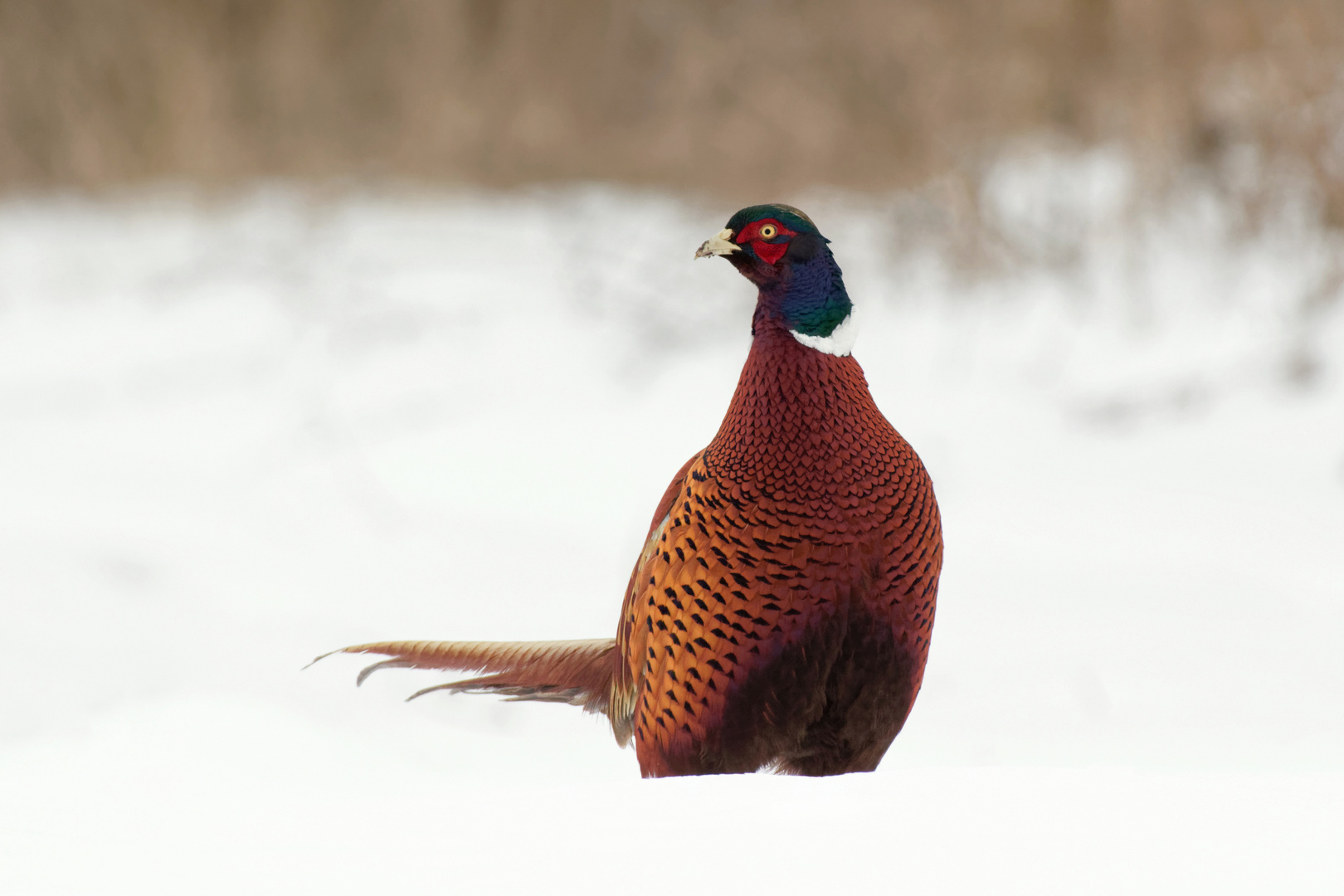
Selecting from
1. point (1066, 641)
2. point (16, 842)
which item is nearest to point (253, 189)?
point (1066, 641)

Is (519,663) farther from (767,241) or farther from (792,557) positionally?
(767,241)

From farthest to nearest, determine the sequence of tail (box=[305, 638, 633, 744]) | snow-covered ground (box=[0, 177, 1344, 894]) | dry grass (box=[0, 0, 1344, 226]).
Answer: dry grass (box=[0, 0, 1344, 226]) < tail (box=[305, 638, 633, 744]) < snow-covered ground (box=[0, 177, 1344, 894])

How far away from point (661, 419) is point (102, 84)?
4.78 meters

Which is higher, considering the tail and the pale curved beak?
the pale curved beak

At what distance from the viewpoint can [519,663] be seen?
1.79 m

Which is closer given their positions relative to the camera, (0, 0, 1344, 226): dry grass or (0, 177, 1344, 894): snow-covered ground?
(0, 177, 1344, 894): snow-covered ground

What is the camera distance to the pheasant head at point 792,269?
147 cm

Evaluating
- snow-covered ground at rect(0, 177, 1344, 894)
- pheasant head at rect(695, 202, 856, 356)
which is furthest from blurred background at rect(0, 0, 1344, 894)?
pheasant head at rect(695, 202, 856, 356)

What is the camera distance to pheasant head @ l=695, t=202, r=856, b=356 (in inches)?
58.0

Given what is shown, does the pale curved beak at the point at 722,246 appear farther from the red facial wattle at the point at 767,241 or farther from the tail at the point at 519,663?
the tail at the point at 519,663

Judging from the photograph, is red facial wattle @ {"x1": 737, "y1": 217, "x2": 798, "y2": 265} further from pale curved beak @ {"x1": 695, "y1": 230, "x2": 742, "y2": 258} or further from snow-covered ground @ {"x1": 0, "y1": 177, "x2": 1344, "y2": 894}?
snow-covered ground @ {"x1": 0, "y1": 177, "x2": 1344, "y2": 894}

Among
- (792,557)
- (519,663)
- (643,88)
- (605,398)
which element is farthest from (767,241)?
(643,88)

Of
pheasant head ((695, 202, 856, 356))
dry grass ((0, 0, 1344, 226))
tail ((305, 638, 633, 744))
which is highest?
dry grass ((0, 0, 1344, 226))

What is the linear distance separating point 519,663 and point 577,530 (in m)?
2.20
